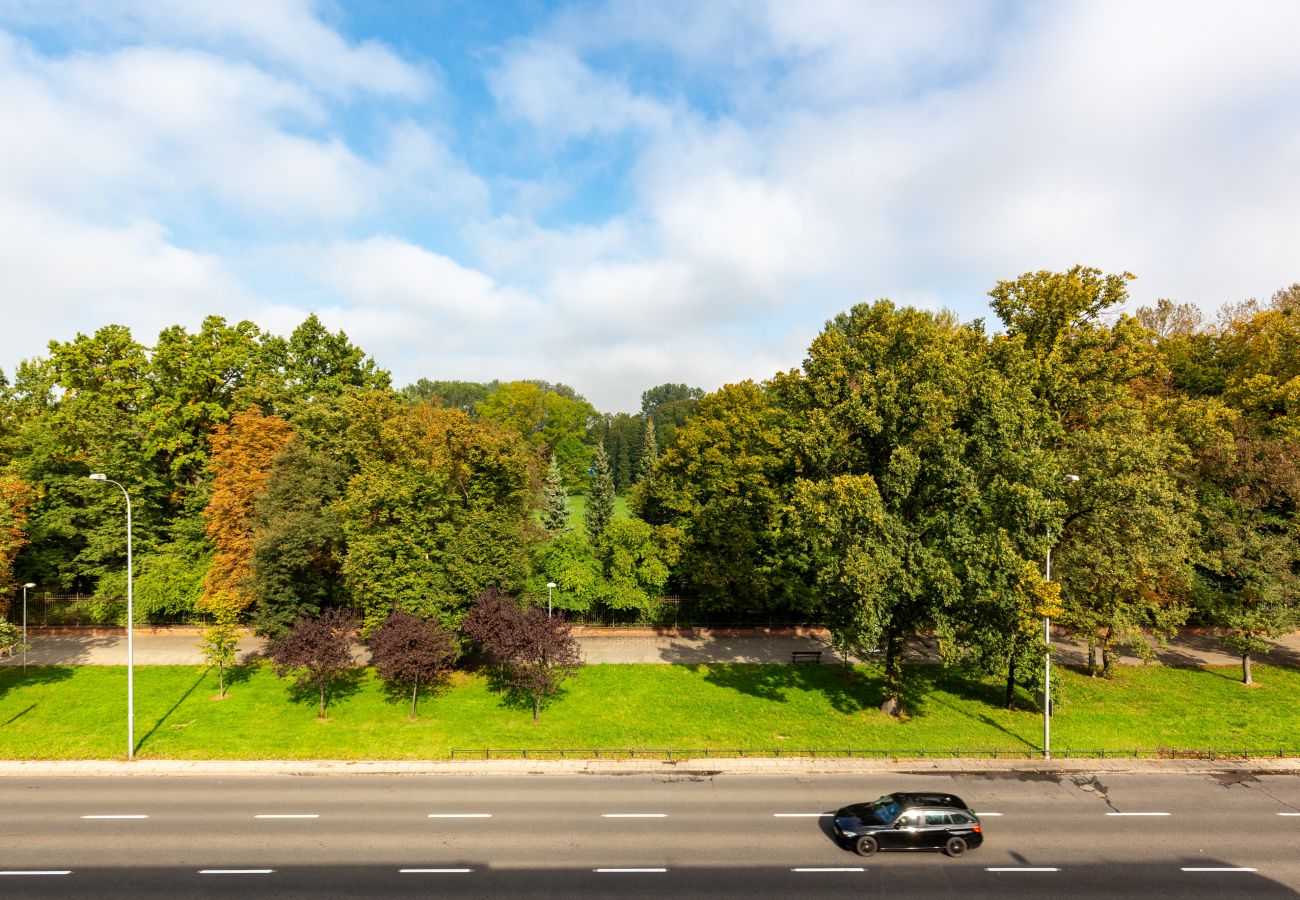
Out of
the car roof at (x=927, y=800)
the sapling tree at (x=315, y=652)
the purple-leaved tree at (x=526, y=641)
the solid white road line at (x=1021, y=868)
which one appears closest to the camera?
Result: the solid white road line at (x=1021, y=868)

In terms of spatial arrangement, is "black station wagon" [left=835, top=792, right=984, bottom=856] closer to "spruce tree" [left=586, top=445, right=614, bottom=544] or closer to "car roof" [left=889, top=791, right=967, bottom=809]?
"car roof" [left=889, top=791, right=967, bottom=809]

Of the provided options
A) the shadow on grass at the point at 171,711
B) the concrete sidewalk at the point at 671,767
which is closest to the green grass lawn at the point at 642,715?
the shadow on grass at the point at 171,711

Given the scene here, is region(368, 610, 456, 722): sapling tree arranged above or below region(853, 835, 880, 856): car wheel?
above

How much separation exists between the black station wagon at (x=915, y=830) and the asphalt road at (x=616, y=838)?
42 centimetres

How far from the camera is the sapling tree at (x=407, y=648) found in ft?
88.0

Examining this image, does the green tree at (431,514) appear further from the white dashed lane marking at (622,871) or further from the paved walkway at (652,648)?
the white dashed lane marking at (622,871)

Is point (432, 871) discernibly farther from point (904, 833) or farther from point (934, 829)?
point (934, 829)

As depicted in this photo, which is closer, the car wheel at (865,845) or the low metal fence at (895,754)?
the car wheel at (865,845)

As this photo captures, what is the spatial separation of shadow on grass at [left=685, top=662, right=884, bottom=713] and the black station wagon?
10.5 metres

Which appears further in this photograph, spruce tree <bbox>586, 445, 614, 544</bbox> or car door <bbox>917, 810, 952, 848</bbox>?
spruce tree <bbox>586, 445, 614, 544</bbox>

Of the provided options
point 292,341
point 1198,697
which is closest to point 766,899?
point 1198,697

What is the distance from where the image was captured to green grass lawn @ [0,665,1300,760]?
25094mm

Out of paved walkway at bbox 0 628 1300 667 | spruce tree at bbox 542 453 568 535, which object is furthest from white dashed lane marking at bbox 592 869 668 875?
spruce tree at bbox 542 453 568 535

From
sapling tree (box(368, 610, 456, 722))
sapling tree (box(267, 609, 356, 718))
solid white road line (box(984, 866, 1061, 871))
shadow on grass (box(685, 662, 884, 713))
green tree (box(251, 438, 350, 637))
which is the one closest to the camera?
solid white road line (box(984, 866, 1061, 871))
